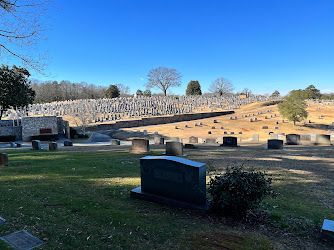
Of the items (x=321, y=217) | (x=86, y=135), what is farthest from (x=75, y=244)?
(x=86, y=135)

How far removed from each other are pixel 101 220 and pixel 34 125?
36356mm

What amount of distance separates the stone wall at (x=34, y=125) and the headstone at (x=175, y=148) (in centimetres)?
2953

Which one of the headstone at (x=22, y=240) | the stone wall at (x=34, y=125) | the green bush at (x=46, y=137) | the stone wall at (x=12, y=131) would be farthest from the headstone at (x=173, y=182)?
the stone wall at (x=12, y=131)

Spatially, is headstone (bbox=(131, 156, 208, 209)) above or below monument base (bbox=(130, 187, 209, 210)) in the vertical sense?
above

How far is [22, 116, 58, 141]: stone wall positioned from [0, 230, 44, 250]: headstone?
118 ft

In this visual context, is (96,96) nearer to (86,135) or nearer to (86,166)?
(86,135)

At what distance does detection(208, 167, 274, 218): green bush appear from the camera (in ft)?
15.2

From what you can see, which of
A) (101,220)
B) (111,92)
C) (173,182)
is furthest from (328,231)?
(111,92)

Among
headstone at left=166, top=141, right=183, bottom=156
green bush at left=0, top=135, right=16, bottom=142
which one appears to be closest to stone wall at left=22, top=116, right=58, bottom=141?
green bush at left=0, top=135, right=16, bottom=142

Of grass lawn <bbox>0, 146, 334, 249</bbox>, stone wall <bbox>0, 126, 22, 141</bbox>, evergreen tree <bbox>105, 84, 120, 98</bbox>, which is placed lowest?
grass lawn <bbox>0, 146, 334, 249</bbox>

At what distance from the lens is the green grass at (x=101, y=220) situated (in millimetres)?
3928

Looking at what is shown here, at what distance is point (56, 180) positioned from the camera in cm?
796

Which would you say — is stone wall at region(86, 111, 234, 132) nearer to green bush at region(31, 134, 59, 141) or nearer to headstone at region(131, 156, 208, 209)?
green bush at region(31, 134, 59, 141)

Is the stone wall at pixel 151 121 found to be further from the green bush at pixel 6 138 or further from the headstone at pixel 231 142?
the headstone at pixel 231 142
